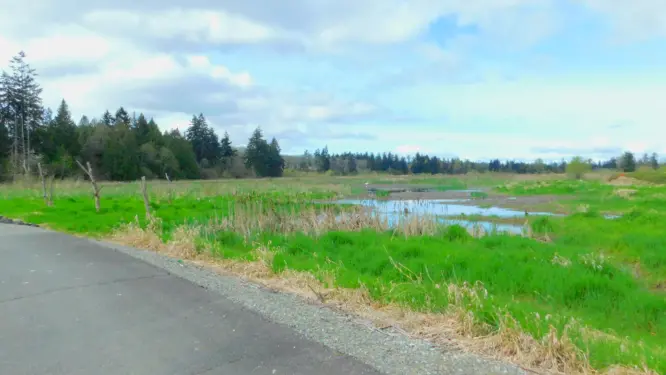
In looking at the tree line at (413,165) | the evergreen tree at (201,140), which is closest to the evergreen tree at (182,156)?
the evergreen tree at (201,140)

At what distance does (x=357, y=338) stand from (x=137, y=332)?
2.56 m

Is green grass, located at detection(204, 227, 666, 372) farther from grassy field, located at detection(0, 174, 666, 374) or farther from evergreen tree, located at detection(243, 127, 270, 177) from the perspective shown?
evergreen tree, located at detection(243, 127, 270, 177)

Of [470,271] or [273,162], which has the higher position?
[273,162]

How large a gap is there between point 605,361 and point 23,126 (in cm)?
6566

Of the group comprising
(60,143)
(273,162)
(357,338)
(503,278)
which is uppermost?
(60,143)

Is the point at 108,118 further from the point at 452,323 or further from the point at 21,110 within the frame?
the point at 452,323

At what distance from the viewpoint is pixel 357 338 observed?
5598mm

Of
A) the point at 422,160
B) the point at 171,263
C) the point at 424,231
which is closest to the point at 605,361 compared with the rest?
the point at 171,263

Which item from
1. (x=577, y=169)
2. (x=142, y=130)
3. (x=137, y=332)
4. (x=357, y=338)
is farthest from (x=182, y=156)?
(x=357, y=338)

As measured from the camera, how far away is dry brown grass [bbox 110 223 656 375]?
474 cm

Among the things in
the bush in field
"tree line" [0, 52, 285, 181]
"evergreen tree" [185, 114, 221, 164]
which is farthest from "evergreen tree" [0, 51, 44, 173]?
the bush in field

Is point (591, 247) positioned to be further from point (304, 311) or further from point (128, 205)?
point (128, 205)

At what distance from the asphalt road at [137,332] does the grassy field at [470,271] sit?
4.94 ft

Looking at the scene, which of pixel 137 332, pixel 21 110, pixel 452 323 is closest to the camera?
pixel 137 332
